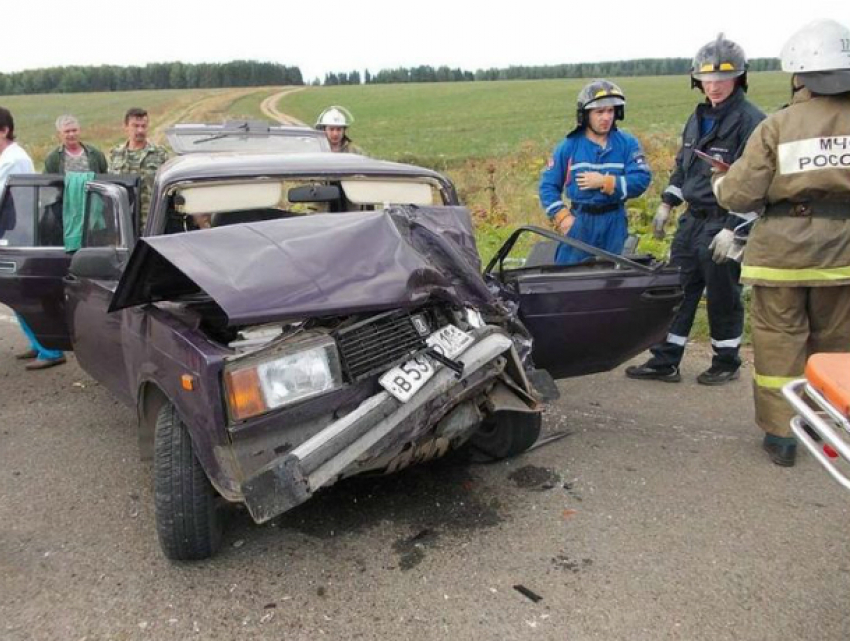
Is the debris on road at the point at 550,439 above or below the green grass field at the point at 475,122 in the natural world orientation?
below

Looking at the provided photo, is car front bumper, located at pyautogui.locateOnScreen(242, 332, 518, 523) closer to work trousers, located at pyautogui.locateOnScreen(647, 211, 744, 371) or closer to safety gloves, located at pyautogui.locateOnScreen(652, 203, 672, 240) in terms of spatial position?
work trousers, located at pyautogui.locateOnScreen(647, 211, 744, 371)

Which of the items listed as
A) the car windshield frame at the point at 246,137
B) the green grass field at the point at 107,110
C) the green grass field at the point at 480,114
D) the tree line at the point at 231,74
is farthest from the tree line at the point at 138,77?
the car windshield frame at the point at 246,137

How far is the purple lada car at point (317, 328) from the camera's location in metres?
2.70

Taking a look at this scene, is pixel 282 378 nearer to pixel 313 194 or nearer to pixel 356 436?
pixel 356 436

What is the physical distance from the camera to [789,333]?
3.84 metres

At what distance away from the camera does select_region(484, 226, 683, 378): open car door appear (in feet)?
12.4

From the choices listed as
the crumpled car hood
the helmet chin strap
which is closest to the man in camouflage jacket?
the helmet chin strap

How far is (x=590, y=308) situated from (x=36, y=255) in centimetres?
336

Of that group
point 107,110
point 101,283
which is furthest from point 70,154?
point 107,110

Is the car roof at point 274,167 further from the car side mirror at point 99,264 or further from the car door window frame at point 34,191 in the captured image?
the car door window frame at point 34,191

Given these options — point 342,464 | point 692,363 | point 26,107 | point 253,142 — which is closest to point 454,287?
point 342,464

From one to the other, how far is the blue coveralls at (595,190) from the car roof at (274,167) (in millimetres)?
1266

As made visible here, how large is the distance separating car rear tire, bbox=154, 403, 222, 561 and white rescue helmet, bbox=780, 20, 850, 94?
3095 millimetres

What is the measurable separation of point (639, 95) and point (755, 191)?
43.8 metres
